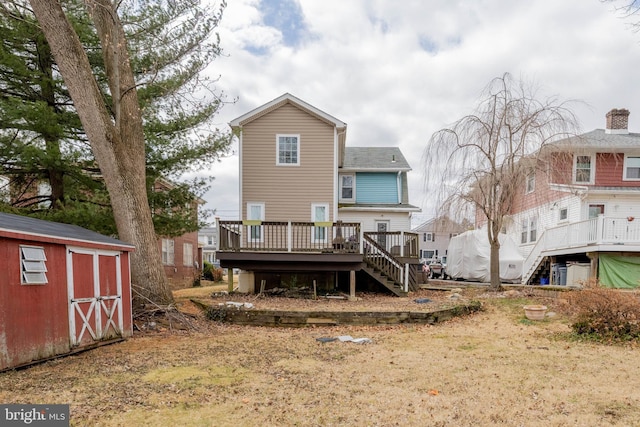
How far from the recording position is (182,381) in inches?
197

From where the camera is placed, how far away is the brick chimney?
18.4 meters

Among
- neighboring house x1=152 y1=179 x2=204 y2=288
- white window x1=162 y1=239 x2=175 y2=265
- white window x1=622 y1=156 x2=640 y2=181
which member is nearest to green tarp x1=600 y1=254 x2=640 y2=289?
white window x1=622 y1=156 x2=640 y2=181

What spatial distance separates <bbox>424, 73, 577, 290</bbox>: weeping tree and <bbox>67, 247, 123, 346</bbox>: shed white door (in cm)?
1130

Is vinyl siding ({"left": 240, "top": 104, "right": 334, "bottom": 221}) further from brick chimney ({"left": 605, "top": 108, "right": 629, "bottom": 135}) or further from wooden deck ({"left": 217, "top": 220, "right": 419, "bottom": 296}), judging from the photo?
brick chimney ({"left": 605, "top": 108, "right": 629, "bottom": 135})

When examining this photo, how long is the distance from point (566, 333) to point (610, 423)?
183 inches

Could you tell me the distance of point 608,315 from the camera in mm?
7359

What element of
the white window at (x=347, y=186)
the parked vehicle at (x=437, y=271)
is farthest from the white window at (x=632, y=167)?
the white window at (x=347, y=186)

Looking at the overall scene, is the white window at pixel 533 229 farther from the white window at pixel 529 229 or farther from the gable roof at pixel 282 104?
the gable roof at pixel 282 104

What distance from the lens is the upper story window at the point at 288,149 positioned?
14.8 metres

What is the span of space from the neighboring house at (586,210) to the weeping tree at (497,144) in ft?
2.28

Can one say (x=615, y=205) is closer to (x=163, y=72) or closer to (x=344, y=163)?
(x=344, y=163)

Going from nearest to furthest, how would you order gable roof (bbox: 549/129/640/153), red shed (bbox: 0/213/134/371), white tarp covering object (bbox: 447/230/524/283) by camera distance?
1. red shed (bbox: 0/213/134/371)
2. gable roof (bbox: 549/129/640/153)
3. white tarp covering object (bbox: 447/230/524/283)

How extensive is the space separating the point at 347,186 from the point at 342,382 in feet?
46.1

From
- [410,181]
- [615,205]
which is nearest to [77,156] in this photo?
[410,181]
